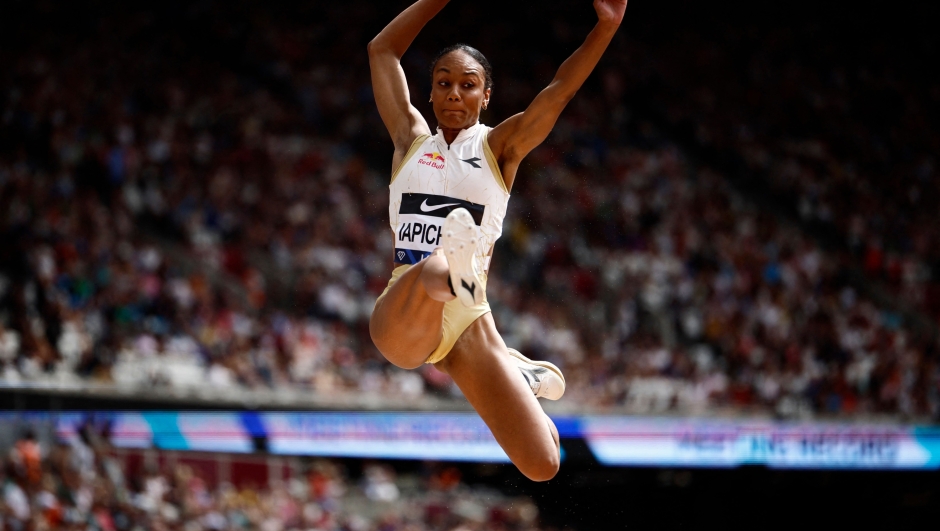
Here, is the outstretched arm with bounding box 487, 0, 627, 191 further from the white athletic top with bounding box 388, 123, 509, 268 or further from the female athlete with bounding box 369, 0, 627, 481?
the white athletic top with bounding box 388, 123, 509, 268

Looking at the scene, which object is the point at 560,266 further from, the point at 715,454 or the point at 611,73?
the point at 611,73

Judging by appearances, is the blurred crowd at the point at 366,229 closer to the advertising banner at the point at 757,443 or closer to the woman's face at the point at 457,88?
the advertising banner at the point at 757,443

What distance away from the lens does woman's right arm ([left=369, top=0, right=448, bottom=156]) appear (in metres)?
7.11

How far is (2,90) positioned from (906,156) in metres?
18.2

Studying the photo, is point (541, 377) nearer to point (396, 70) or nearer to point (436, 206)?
point (436, 206)

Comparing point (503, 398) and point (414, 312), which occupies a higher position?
point (414, 312)

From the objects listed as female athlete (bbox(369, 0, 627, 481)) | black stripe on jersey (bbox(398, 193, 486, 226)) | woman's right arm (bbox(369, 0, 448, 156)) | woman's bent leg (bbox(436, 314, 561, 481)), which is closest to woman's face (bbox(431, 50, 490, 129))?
female athlete (bbox(369, 0, 627, 481))

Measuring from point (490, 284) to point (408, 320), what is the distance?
12660mm

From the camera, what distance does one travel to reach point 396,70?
283 inches

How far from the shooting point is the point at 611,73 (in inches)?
980

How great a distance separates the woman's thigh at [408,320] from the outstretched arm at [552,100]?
103 cm

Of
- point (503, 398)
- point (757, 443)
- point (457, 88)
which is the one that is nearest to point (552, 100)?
point (457, 88)

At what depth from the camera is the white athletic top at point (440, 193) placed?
6684 millimetres

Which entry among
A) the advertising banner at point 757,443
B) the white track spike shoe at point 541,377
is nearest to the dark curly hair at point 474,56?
the white track spike shoe at point 541,377
